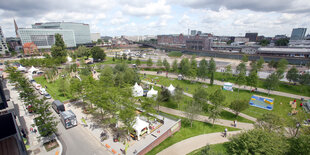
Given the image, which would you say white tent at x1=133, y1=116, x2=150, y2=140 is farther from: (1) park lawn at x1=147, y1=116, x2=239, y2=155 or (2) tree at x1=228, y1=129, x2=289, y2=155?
(2) tree at x1=228, y1=129, x2=289, y2=155

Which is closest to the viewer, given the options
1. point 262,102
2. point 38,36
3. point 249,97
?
point 262,102

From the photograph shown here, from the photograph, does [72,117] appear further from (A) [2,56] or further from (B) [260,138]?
(A) [2,56]

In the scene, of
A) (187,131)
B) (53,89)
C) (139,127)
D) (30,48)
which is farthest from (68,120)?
(30,48)

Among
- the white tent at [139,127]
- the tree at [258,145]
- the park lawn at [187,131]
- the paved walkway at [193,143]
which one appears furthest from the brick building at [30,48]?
the tree at [258,145]

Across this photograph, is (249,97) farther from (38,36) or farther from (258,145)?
(38,36)

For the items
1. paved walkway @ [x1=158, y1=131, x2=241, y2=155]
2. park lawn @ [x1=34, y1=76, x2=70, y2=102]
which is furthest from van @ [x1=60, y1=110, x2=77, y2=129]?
paved walkway @ [x1=158, y1=131, x2=241, y2=155]

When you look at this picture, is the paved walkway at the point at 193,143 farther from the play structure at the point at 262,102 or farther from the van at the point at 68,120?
the van at the point at 68,120
